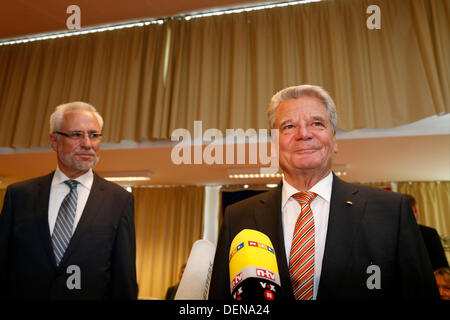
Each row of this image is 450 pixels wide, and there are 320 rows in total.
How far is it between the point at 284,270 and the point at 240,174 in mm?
4592

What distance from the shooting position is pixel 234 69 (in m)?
3.81

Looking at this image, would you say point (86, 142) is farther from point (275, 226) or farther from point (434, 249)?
point (434, 249)

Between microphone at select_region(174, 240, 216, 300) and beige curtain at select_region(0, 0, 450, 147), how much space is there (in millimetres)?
2754

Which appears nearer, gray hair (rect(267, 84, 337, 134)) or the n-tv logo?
the n-tv logo

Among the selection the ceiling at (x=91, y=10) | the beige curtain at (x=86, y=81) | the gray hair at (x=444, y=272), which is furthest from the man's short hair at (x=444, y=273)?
the ceiling at (x=91, y=10)

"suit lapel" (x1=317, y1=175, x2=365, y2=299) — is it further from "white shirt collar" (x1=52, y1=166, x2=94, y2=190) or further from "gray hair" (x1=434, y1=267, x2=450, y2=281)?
"gray hair" (x1=434, y1=267, x2=450, y2=281)

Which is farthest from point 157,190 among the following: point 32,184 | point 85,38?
point 32,184

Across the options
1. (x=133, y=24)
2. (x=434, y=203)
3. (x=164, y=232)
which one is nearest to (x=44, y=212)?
(x=133, y=24)

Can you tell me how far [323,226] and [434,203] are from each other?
20.9 feet

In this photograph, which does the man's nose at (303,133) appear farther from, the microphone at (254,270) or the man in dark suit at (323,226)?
the microphone at (254,270)

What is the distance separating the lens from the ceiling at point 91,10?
3.87m

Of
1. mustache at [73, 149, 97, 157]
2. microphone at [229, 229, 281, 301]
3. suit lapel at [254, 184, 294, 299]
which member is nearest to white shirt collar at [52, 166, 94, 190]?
mustache at [73, 149, 97, 157]

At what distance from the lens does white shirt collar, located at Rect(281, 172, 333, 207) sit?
1193 mm

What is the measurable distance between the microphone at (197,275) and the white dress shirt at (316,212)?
0.31 m
